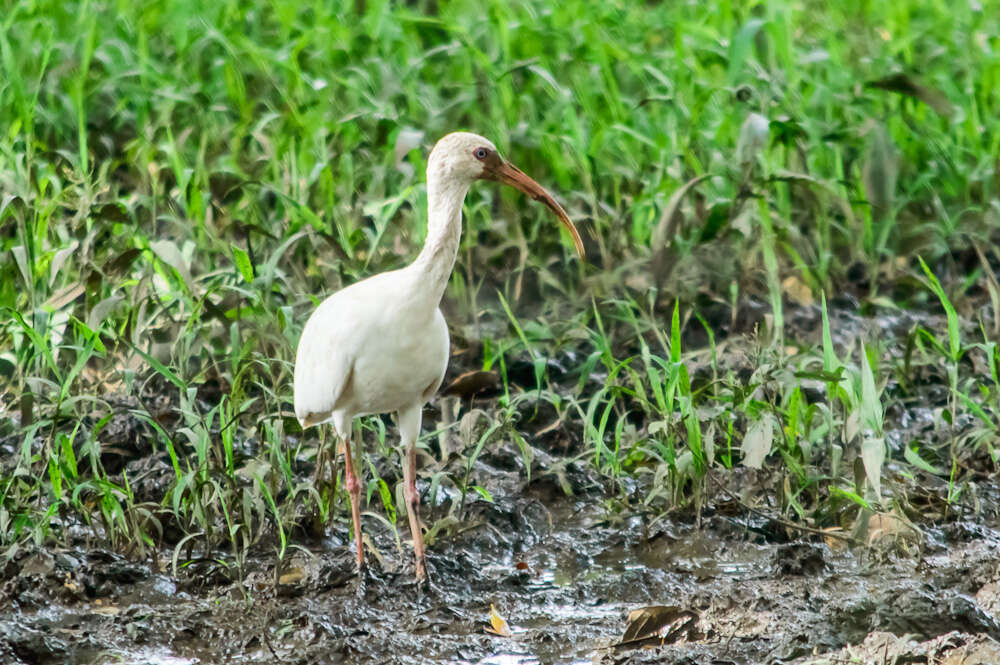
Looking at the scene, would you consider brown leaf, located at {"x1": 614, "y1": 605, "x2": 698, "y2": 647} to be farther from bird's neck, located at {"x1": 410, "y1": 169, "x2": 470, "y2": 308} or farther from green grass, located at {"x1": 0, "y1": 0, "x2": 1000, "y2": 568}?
bird's neck, located at {"x1": 410, "y1": 169, "x2": 470, "y2": 308}

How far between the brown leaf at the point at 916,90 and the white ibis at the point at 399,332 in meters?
2.39

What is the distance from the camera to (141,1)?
8094 millimetres

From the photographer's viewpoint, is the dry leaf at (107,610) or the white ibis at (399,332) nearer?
the dry leaf at (107,610)

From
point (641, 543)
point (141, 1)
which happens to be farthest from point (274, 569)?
point (141, 1)

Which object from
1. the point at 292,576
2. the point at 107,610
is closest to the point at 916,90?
the point at 292,576

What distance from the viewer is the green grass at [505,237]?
4.46 metres

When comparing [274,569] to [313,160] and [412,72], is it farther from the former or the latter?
[412,72]

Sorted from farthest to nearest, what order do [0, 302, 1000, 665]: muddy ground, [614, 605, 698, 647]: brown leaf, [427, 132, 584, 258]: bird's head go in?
[427, 132, 584, 258]: bird's head, [614, 605, 698, 647]: brown leaf, [0, 302, 1000, 665]: muddy ground

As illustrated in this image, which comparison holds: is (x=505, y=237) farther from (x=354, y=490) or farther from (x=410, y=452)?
(x=354, y=490)

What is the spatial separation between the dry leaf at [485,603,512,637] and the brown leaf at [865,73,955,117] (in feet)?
10.6

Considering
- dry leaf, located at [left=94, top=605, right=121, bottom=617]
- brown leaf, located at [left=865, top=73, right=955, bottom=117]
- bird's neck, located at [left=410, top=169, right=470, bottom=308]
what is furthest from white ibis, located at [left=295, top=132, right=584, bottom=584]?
brown leaf, located at [left=865, top=73, right=955, bottom=117]

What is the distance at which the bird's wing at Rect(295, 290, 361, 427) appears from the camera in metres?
4.11

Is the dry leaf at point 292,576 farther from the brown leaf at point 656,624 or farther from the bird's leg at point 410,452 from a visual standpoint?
the brown leaf at point 656,624

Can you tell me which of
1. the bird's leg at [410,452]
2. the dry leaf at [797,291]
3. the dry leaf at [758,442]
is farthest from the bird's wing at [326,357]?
the dry leaf at [797,291]
